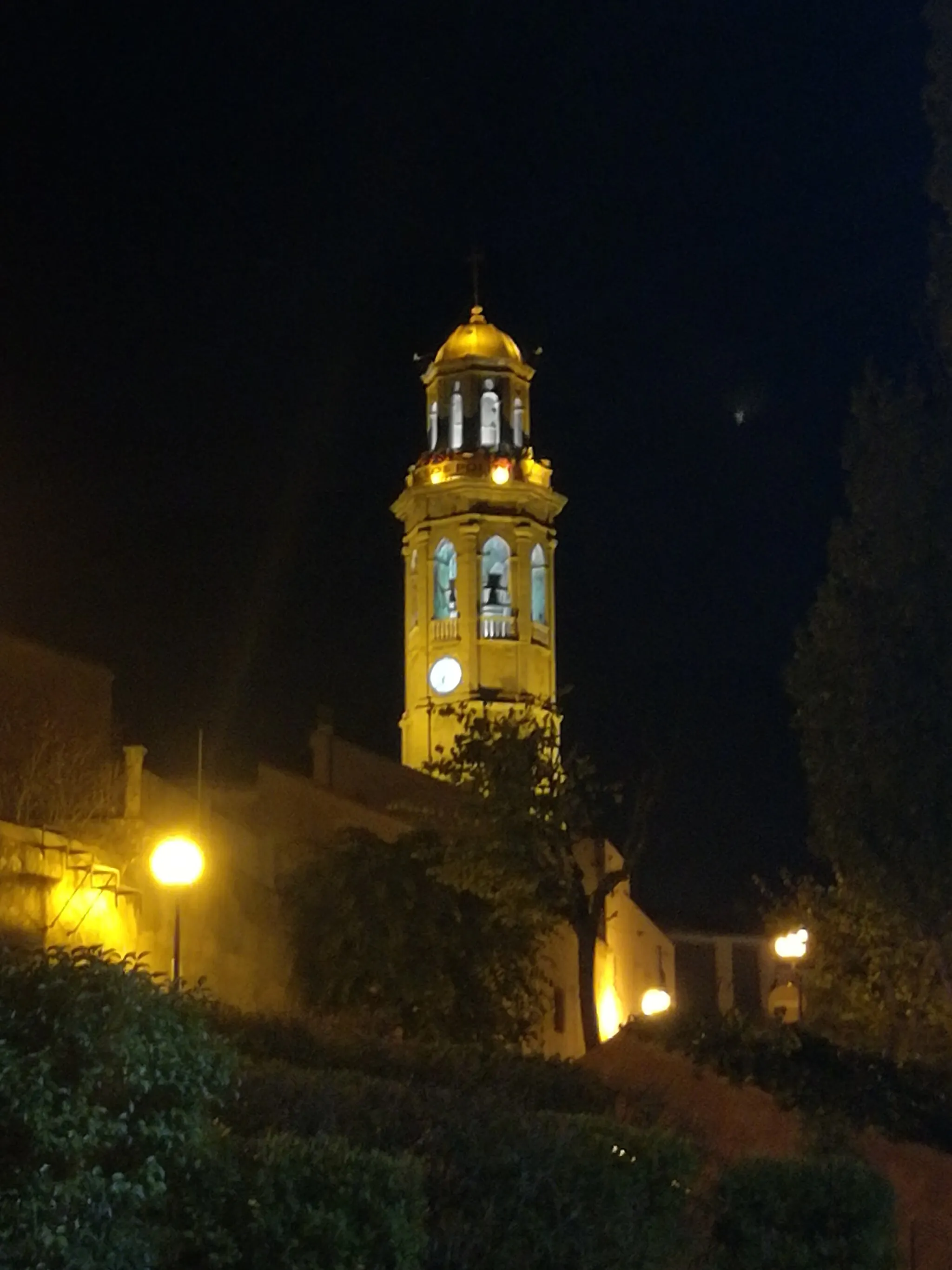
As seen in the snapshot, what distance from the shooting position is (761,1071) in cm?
1421

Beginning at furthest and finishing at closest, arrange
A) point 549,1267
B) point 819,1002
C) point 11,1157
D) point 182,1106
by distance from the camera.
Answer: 1. point 819,1002
2. point 549,1267
3. point 182,1106
4. point 11,1157

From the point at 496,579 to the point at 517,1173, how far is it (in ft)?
155

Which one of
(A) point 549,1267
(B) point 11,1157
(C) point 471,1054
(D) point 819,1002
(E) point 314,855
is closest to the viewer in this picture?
(B) point 11,1157

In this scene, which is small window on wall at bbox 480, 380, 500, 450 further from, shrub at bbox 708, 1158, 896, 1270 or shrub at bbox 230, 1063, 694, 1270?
shrub at bbox 230, 1063, 694, 1270

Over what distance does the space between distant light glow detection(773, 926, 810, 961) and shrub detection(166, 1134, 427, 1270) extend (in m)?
16.5

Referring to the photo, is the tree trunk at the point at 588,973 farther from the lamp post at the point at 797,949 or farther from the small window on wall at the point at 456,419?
the small window on wall at the point at 456,419

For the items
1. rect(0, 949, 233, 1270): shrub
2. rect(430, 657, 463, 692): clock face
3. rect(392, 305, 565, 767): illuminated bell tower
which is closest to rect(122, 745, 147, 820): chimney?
rect(0, 949, 233, 1270): shrub

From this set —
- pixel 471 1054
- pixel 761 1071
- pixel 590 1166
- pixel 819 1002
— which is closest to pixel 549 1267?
pixel 590 1166

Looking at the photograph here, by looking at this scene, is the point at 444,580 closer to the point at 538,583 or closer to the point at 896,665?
the point at 538,583

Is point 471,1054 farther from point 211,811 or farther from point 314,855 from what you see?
point 314,855

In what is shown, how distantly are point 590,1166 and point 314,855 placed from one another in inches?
858

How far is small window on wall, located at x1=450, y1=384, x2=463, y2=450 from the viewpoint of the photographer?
54500 millimetres

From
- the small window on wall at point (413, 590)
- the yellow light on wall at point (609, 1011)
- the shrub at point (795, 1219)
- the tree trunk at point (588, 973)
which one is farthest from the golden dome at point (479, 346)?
the shrub at point (795, 1219)

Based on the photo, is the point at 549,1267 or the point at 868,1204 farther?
the point at 868,1204
